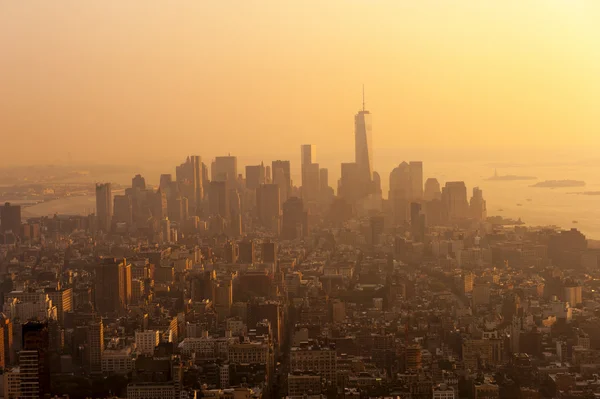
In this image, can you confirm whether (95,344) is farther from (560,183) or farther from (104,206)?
(104,206)

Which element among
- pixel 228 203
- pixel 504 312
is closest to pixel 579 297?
pixel 504 312

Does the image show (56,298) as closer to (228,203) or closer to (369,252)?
(369,252)

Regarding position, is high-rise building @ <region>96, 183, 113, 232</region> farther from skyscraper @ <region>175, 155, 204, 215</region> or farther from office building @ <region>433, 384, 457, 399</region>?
office building @ <region>433, 384, 457, 399</region>

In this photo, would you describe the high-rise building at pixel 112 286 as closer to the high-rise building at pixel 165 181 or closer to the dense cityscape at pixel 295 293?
the dense cityscape at pixel 295 293

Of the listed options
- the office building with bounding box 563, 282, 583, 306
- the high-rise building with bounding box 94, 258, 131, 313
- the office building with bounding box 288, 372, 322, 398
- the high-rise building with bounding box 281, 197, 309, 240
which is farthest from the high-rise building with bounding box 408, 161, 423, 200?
the office building with bounding box 288, 372, 322, 398

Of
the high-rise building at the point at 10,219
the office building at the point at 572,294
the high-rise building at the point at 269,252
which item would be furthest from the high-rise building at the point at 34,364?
the high-rise building at the point at 269,252

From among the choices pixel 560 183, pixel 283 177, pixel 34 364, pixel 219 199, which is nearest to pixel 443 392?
pixel 34 364

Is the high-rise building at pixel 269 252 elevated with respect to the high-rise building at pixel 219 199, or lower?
lower
